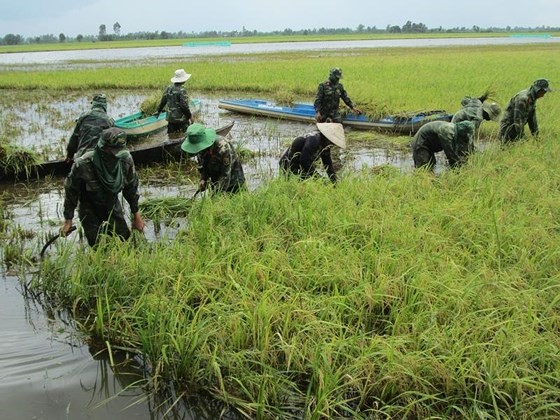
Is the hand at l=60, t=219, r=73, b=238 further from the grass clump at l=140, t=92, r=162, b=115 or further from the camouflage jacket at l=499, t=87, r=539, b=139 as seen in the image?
the grass clump at l=140, t=92, r=162, b=115

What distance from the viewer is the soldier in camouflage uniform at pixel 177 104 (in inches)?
357

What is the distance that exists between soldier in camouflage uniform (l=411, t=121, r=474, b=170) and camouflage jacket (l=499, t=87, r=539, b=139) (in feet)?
4.66

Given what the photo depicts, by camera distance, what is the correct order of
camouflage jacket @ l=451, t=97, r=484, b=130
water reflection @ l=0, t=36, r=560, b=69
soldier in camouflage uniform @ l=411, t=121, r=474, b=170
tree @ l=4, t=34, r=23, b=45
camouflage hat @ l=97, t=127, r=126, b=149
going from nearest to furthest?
camouflage hat @ l=97, t=127, r=126, b=149 → soldier in camouflage uniform @ l=411, t=121, r=474, b=170 → camouflage jacket @ l=451, t=97, r=484, b=130 → water reflection @ l=0, t=36, r=560, b=69 → tree @ l=4, t=34, r=23, b=45

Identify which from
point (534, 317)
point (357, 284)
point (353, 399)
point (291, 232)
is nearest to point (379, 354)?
point (353, 399)

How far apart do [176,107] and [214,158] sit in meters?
4.61

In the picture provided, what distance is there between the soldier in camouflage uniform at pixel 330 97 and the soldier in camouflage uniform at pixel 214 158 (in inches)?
178

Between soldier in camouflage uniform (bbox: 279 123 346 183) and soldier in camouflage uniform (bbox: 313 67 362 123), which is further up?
soldier in camouflage uniform (bbox: 313 67 362 123)

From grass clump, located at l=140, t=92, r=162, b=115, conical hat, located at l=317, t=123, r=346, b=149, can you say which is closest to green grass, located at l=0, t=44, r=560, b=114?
grass clump, located at l=140, t=92, r=162, b=115

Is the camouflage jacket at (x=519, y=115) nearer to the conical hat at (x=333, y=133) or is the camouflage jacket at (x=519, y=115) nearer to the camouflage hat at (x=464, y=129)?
the camouflage hat at (x=464, y=129)

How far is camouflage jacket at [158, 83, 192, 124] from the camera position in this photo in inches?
357

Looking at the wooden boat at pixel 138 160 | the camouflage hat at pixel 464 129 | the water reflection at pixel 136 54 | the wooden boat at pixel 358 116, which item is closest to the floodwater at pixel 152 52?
the water reflection at pixel 136 54

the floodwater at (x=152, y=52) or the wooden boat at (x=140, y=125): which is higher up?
the floodwater at (x=152, y=52)

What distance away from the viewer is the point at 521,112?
24.2 ft

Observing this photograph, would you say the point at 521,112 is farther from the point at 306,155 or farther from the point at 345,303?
the point at 345,303
